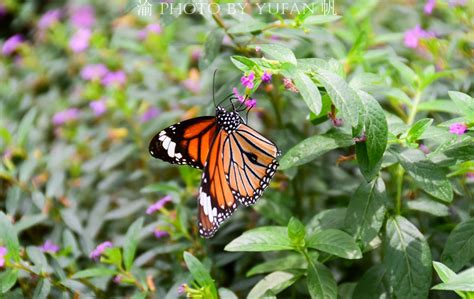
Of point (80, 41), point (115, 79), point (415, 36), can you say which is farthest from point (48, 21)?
point (415, 36)

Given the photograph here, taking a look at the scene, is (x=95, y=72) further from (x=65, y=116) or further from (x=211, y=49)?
(x=211, y=49)

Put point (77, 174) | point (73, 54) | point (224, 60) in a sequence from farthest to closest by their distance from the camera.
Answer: point (73, 54) < point (77, 174) < point (224, 60)

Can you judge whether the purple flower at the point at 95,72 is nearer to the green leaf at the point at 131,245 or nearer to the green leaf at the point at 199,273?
the green leaf at the point at 131,245

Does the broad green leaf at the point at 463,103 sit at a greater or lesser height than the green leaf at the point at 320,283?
greater

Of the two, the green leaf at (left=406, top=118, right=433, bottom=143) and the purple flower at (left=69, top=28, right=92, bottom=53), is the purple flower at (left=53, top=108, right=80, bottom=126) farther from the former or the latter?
the green leaf at (left=406, top=118, right=433, bottom=143)

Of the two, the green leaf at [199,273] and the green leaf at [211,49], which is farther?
the green leaf at [211,49]

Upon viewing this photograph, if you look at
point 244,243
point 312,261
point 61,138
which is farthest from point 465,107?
point 61,138

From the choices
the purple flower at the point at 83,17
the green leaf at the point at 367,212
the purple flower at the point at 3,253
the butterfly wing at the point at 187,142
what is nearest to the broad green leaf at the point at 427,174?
the green leaf at the point at 367,212

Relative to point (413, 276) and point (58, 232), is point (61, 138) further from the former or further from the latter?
point (413, 276)
